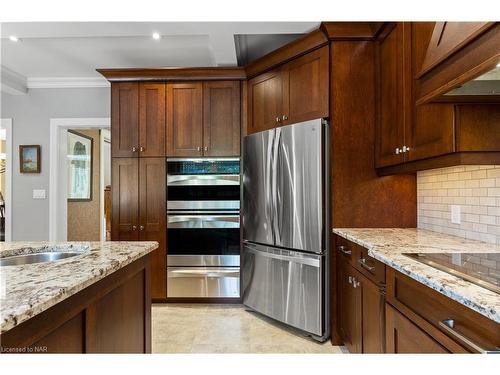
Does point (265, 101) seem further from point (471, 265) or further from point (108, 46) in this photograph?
point (471, 265)

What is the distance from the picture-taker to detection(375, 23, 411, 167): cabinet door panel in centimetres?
183

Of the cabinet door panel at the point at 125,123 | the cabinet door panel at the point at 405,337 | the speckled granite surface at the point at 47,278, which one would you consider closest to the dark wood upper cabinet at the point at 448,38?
the cabinet door panel at the point at 405,337

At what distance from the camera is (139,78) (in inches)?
123

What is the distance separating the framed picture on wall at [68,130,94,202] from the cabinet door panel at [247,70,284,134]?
3.43 metres

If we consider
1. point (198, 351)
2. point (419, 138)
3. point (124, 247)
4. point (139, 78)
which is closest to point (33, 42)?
point (139, 78)

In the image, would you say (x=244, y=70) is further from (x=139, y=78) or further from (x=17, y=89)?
(x=17, y=89)

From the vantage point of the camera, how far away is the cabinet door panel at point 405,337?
3.37 feet

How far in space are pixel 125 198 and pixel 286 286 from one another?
1860mm

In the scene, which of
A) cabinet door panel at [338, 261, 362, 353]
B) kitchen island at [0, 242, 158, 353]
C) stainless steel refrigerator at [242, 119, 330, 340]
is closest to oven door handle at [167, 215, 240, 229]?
stainless steel refrigerator at [242, 119, 330, 340]

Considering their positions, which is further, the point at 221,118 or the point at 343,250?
the point at 221,118

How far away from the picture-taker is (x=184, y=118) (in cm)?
314

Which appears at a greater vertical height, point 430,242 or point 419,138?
point 419,138

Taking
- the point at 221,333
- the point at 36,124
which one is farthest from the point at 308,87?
the point at 36,124
